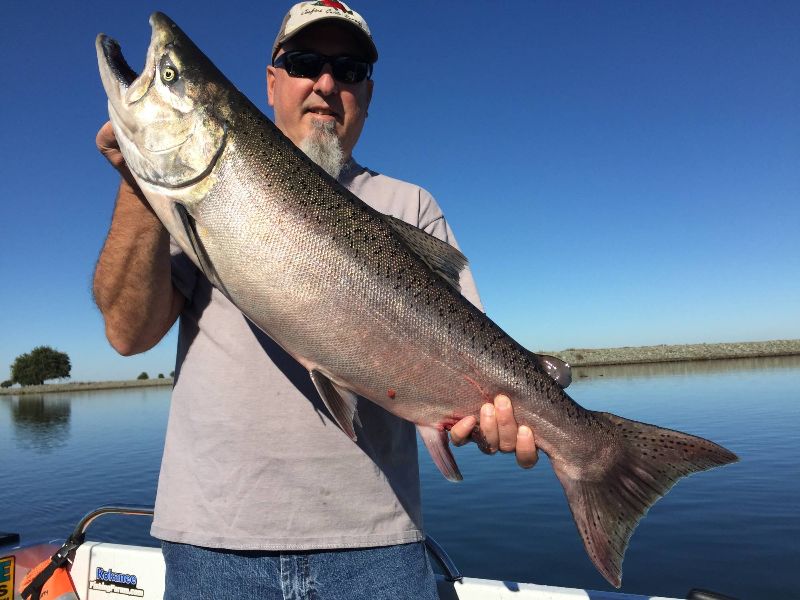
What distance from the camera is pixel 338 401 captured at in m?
2.53

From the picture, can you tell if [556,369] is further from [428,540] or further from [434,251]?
[428,540]

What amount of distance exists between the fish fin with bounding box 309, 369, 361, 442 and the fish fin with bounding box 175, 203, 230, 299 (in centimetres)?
57

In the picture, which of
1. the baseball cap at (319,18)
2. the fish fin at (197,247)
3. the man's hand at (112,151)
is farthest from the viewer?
the baseball cap at (319,18)

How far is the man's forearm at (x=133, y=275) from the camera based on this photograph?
2.50m

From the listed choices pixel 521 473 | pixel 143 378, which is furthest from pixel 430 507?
pixel 143 378

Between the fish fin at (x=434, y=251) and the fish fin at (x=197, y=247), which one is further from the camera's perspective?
the fish fin at (x=434, y=251)

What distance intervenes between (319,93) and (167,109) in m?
1.06

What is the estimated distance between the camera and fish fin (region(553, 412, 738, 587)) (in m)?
2.84

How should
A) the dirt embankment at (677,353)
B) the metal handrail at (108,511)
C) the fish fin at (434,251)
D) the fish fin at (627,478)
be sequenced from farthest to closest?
the dirt embankment at (677,353)
the metal handrail at (108,511)
the fish fin at (434,251)
the fish fin at (627,478)

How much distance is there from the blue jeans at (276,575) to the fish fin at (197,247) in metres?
1.21

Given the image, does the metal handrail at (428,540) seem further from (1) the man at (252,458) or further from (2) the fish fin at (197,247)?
(2) the fish fin at (197,247)

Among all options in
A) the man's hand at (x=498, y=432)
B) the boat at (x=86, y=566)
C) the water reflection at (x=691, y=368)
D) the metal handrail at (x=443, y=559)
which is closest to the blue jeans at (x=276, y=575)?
the man's hand at (x=498, y=432)

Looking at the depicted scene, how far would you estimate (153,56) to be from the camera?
8.79 ft

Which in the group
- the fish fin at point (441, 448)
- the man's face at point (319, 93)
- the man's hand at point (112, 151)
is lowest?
the fish fin at point (441, 448)
